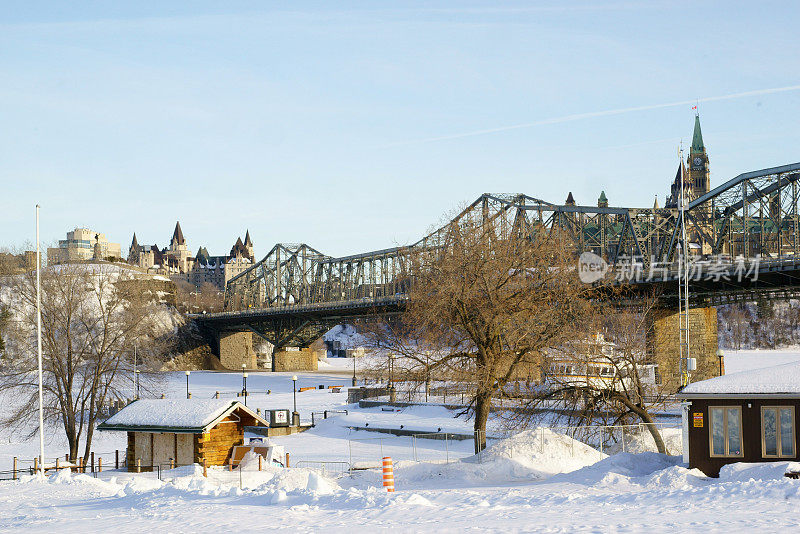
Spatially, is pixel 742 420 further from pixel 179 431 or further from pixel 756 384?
pixel 179 431

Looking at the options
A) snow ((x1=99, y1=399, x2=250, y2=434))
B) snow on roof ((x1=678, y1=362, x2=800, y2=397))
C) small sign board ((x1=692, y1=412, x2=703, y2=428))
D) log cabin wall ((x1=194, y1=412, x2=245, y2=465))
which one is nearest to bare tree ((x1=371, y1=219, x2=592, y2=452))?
log cabin wall ((x1=194, y1=412, x2=245, y2=465))

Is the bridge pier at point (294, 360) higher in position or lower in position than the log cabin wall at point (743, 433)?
lower

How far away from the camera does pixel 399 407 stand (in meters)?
61.8

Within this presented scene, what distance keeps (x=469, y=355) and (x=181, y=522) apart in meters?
18.0

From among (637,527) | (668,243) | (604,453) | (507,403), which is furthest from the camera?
(668,243)

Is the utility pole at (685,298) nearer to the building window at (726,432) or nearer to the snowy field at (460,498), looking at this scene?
the snowy field at (460,498)

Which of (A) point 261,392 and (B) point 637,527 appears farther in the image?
(A) point 261,392

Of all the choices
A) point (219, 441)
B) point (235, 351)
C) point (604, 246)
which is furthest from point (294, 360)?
point (219, 441)

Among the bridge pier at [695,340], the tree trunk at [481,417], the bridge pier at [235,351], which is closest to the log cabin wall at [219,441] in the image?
the tree trunk at [481,417]

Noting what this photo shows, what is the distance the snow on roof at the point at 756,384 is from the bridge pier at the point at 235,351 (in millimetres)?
127813

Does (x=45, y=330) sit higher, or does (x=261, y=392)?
(x=45, y=330)

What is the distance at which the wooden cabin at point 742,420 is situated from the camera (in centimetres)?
2511

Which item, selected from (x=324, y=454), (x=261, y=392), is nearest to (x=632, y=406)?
(x=324, y=454)

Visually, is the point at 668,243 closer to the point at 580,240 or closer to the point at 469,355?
the point at 580,240
